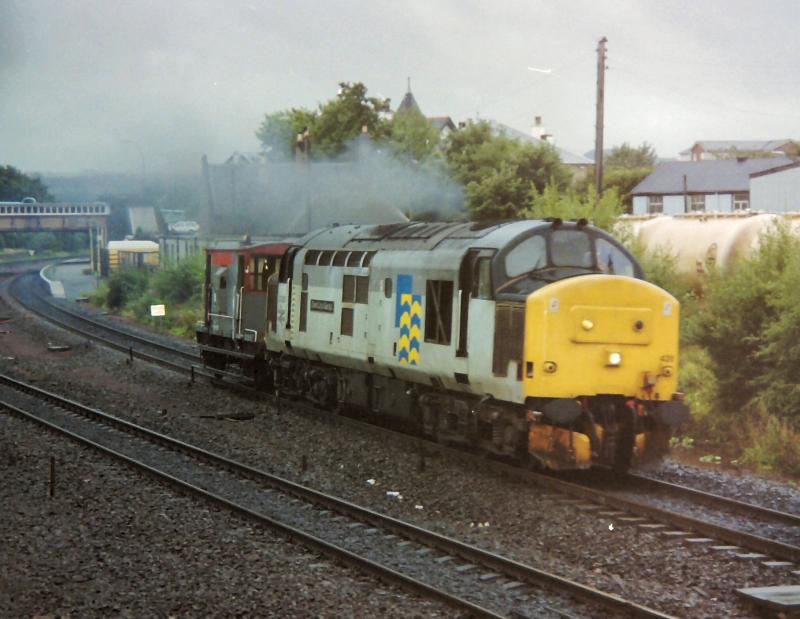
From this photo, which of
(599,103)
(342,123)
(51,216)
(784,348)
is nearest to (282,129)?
A: (342,123)

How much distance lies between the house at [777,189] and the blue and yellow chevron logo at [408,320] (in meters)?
46.0

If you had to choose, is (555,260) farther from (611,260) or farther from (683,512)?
(683,512)

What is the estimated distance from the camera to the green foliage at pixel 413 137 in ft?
198

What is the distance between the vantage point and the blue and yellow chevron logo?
1630 centimetres

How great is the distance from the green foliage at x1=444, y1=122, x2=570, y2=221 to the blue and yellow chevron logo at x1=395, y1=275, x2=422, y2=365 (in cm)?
2444

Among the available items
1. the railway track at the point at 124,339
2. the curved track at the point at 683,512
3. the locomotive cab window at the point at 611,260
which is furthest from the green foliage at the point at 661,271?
the railway track at the point at 124,339

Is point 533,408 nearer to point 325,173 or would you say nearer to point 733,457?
point 733,457

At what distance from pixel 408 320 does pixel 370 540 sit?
531 cm

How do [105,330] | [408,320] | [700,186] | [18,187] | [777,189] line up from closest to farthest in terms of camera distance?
[408,320], [105,330], [777,189], [700,186], [18,187]

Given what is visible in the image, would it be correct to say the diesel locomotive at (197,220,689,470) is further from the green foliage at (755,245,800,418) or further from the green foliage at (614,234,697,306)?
the green foliage at (614,234,697,306)

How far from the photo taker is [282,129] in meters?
77.1

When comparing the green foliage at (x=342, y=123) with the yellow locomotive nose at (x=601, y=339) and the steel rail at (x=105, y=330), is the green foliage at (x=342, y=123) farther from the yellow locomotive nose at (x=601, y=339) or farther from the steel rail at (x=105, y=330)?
the yellow locomotive nose at (x=601, y=339)

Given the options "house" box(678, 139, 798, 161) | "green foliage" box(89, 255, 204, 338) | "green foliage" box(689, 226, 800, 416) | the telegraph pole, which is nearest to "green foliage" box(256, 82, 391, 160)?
"green foliage" box(89, 255, 204, 338)

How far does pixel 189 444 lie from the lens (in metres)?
17.6
